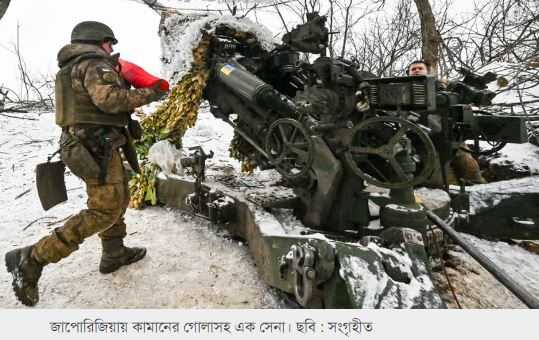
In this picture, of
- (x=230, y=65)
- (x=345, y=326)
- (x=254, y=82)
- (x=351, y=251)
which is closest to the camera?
(x=345, y=326)

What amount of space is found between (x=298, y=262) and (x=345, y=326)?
0.33 meters

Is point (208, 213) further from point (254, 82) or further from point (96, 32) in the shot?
point (96, 32)

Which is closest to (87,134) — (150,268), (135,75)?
(135,75)

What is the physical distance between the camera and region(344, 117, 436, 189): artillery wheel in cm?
181

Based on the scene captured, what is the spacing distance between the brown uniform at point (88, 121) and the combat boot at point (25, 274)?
0.05 metres

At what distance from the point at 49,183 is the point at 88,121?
0.63m

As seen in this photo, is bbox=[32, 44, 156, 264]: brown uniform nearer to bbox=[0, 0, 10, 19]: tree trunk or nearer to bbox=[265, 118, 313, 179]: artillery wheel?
bbox=[265, 118, 313, 179]: artillery wheel

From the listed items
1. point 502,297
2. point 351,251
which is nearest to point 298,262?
point 351,251

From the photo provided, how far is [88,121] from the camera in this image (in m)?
2.21

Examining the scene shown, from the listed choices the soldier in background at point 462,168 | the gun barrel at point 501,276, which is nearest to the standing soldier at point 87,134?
the gun barrel at point 501,276

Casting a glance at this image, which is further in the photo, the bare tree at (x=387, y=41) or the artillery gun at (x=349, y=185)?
the bare tree at (x=387, y=41)

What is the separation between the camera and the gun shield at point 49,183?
2.49 meters

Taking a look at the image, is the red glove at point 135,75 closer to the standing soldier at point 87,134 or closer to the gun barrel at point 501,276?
the standing soldier at point 87,134

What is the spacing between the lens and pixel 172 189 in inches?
140
